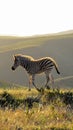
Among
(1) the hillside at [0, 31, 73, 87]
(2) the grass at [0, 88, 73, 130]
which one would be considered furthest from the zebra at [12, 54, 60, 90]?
(1) the hillside at [0, 31, 73, 87]

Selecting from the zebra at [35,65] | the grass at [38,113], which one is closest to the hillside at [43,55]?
the zebra at [35,65]

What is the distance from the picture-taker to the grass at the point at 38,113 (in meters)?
13.6

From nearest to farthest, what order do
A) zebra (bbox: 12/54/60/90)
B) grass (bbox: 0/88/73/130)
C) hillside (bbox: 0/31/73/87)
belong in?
grass (bbox: 0/88/73/130)
zebra (bbox: 12/54/60/90)
hillside (bbox: 0/31/73/87)

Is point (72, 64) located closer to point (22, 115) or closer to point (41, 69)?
point (41, 69)

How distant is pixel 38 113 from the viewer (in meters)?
15.8

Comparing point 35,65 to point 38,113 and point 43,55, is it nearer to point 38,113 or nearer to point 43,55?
point 38,113

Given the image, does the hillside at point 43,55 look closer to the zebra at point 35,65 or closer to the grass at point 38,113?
the zebra at point 35,65

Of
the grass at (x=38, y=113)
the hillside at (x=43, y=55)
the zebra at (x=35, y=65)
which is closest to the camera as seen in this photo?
the grass at (x=38, y=113)

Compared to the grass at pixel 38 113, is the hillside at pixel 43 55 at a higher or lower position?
lower

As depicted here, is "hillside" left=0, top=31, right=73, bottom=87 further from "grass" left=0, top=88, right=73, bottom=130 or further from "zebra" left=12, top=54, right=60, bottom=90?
"grass" left=0, top=88, right=73, bottom=130

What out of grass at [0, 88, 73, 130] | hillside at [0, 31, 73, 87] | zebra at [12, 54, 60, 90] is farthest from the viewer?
hillside at [0, 31, 73, 87]

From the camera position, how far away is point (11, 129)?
12.5m

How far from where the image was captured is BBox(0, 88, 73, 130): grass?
1357 centimetres

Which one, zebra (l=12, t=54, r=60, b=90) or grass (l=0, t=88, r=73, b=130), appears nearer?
grass (l=0, t=88, r=73, b=130)
